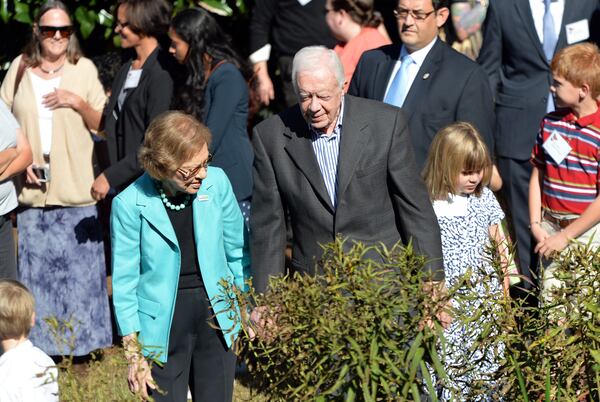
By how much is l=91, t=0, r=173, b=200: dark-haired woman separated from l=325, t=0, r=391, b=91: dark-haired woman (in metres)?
0.99

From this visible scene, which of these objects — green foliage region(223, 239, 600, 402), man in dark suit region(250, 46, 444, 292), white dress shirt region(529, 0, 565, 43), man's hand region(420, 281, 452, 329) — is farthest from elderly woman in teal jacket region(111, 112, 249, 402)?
white dress shirt region(529, 0, 565, 43)

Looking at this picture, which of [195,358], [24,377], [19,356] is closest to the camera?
[24,377]

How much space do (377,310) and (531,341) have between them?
591 mm

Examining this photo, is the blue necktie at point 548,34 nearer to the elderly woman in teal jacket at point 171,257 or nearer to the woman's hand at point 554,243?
the woman's hand at point 554,243

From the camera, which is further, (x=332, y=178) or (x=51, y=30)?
(x=51, y=30)

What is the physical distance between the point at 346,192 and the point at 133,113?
242 centimetres

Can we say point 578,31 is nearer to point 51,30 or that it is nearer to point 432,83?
point 432,83

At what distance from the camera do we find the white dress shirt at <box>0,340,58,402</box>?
4.34m

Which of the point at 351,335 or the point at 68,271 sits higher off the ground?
the point at 351,335

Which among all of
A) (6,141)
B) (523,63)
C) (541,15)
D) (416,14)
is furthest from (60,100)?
(541,15)

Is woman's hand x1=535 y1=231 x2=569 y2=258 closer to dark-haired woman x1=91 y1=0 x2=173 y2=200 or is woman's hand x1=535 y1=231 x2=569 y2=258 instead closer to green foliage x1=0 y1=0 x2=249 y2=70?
dark-haired woman x1=91 y1=0 x2=173 y2=200

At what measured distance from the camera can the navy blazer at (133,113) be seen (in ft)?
20.9

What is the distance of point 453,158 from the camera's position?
5.23 m

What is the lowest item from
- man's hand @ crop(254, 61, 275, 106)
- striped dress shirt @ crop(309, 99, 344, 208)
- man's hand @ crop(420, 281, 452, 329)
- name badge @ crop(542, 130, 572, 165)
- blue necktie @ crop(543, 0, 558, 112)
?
man's hand @ crop(254, 61, 275, 106)
